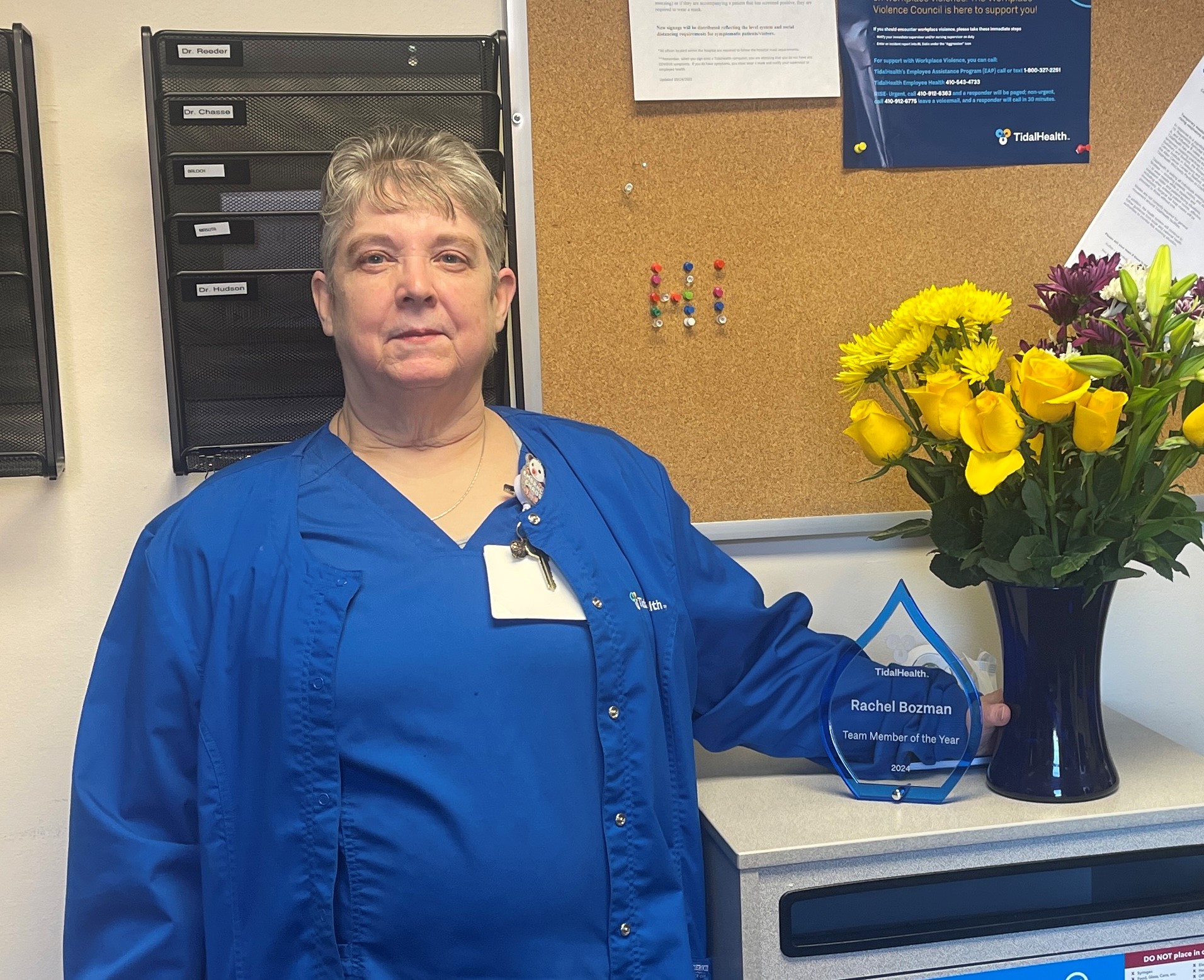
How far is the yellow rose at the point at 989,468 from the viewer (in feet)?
3.55

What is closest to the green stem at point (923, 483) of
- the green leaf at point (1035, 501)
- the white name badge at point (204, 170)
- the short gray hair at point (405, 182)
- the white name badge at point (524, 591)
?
the green leaf at point (1035, 501)

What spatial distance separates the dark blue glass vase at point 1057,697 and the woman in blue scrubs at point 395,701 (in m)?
0.05

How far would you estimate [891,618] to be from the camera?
125cm

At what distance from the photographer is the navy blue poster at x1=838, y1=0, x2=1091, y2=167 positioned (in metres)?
1.49

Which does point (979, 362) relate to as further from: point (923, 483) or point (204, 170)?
point (204, 170)

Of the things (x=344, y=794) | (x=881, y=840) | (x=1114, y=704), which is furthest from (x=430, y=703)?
(x=1114, y=704)

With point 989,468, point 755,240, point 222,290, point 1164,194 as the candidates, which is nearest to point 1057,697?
point 989,468

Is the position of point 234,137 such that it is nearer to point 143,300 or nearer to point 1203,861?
point 143,300

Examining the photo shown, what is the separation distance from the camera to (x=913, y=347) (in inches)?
46.6

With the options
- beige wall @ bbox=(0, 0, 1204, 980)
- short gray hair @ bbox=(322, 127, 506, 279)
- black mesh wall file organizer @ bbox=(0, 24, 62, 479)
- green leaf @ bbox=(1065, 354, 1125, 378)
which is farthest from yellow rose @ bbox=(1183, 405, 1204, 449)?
black mesh wall file organizer @ bbox=(0, 24, 62, 479)

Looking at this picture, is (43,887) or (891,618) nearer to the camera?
(891,618)

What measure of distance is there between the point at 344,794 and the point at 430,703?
0.39ft

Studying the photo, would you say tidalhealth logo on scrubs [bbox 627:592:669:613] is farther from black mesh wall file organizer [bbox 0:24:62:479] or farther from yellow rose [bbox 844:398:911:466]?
black mesh wall file organizer [bbox 0:24:62:479]

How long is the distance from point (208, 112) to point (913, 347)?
2.76 feet
